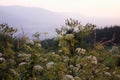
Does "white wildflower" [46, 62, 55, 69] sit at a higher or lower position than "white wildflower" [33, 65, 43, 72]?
higher

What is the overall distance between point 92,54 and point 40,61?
40.1 inches

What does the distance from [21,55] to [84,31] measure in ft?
4.68

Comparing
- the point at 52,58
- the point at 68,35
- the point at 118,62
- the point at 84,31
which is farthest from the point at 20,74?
the point at 118,62

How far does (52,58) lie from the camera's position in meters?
6.14

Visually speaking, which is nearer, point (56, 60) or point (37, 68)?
point (37, 68)

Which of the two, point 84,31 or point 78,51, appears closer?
point 78,51

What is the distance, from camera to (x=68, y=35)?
6402mm

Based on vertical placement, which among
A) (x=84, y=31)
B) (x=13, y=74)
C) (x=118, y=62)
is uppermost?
(x=84, y=31)

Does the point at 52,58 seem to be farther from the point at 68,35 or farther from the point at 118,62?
the point at 118,62

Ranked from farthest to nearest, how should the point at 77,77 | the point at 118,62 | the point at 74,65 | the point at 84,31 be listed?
the point at 118,62
the point at 84,31
the point at 74,65
the point at 77,77

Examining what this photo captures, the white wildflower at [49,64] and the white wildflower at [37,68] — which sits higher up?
the white wildflower at [49,64]

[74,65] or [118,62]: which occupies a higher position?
[74,65]

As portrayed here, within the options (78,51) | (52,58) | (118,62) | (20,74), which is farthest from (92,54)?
(118,62)

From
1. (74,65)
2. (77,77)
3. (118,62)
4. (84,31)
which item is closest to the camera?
(77,77)
